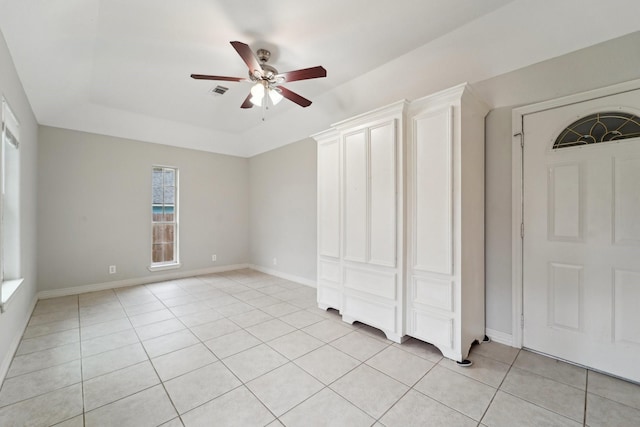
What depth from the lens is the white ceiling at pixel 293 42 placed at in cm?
209

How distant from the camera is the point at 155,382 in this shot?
1.99 metres

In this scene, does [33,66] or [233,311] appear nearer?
[33,66]

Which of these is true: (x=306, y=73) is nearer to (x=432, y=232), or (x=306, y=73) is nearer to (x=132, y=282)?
(x=432, y=232)

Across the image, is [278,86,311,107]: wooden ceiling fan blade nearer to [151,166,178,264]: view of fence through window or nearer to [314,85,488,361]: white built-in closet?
[314,85,488,361]: white built-in closet

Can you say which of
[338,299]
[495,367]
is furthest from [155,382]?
[495,367]

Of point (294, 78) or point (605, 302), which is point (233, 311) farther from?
point (605, 302)

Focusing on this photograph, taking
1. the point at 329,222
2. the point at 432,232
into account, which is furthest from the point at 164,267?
the point at 432,232

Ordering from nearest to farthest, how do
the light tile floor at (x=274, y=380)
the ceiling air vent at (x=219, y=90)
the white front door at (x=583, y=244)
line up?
the light tile floor at (x=274, y=380) < the white front door at (x=583, y=244) < the ceiling air vent at (x=219, y=90)

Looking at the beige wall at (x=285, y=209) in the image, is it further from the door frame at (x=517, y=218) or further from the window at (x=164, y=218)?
the door frame at (x=517, y=218)

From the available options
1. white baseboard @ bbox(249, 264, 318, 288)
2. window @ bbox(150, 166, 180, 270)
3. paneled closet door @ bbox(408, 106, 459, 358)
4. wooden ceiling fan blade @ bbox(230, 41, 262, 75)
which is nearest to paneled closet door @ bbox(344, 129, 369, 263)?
paneled closet door @ bbox(408, 106, 459, 358)

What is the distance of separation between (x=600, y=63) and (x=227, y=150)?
554 centimetres

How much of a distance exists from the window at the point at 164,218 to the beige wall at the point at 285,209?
1.54 m

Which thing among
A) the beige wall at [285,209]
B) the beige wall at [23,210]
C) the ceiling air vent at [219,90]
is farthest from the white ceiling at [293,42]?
the beige wall at [285,209]

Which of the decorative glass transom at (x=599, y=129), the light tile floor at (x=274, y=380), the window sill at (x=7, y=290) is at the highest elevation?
the decorative glass transom at (x=599, y=129)
